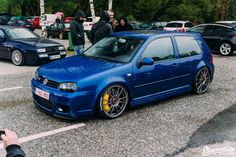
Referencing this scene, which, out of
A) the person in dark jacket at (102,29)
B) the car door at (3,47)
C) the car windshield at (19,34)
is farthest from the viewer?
the car windshield at (19,34)

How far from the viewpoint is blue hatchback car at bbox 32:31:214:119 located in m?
5.76

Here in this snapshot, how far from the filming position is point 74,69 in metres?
6.20

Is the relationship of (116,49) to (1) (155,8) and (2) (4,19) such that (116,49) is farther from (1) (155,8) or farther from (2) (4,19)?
(2) (4,19)

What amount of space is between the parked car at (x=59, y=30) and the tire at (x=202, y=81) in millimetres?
18531

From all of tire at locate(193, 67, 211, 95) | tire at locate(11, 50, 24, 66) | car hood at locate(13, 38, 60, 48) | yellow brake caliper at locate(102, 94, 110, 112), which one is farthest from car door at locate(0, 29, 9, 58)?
yellow brake caliper at locate(102, 94, 110, 112)

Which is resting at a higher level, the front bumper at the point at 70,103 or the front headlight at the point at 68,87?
the front headlight at the point at 68,87

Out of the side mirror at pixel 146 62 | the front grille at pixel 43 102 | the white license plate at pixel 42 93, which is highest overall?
the side mirror at pixel 146 62

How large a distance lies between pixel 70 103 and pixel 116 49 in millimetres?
1746

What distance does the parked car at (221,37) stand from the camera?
15.9 meters

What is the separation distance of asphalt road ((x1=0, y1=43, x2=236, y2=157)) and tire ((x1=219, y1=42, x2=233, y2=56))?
8.11m

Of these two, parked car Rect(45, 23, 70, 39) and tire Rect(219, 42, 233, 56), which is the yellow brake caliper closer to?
tire Rect(219, 42, 233, 56)

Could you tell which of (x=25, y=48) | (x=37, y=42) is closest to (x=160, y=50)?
(x=25, y=48)

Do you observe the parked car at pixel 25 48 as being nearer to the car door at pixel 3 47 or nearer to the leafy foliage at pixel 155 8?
the car door at pixel 3 47

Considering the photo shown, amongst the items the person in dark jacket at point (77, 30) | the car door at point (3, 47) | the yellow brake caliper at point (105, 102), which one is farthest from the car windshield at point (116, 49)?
the car door at point (3, 47)
